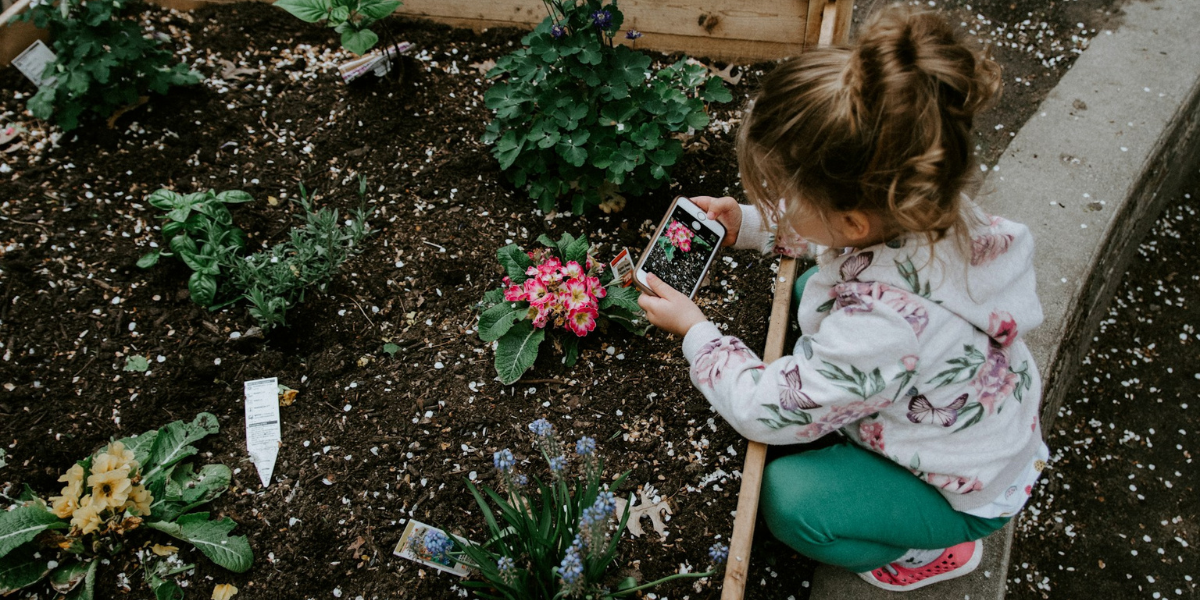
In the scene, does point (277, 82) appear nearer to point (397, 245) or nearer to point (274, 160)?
point (274, 160)

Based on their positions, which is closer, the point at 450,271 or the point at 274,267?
the point at 274,267

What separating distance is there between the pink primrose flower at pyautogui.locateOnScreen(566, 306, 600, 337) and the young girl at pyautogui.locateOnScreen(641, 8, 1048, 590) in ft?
0.70

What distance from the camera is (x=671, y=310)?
1912mm

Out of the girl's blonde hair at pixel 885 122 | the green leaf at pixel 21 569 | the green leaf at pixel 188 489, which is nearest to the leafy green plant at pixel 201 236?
the green leaf at pixel 188 489

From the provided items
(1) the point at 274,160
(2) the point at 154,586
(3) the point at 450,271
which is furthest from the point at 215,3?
(2) the point at 154,586

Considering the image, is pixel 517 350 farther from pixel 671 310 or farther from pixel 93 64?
pixel 93 64

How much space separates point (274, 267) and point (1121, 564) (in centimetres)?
270

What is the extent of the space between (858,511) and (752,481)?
25 cm

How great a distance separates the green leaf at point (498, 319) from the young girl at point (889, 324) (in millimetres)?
414

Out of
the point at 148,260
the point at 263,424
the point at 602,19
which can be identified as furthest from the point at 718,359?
the point at 148,260

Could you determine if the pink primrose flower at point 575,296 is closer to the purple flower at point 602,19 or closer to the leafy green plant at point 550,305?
the leafy green plant at point 550,305

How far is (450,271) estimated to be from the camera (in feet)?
7.62

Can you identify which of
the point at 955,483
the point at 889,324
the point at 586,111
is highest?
the point at 586,111

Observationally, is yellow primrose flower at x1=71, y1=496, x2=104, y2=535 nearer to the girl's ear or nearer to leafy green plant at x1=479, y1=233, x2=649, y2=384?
leafy green plant at x1=479, y1=233, x2=649, y2=384
